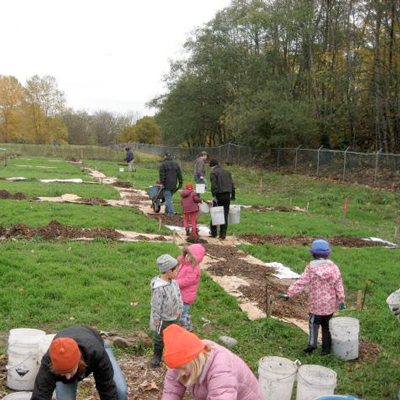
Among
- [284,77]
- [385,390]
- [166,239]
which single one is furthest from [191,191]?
[284,77]

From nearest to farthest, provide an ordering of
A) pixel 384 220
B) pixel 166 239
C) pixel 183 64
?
pixel 166 239 < pixel 384 220 < pixel 183 64

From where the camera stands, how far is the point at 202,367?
9.82ft

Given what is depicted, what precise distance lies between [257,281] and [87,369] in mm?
5714

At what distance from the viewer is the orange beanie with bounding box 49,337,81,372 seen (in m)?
3.47

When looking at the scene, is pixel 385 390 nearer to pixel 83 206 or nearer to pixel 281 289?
pixel 281 289

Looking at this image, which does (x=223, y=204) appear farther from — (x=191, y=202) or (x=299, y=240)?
(x=299, y=240)

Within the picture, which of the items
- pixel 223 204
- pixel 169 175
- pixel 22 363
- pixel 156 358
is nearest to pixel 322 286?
pixel 156 358

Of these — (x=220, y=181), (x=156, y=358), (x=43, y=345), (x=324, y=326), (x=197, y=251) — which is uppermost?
(x=220, y=181)

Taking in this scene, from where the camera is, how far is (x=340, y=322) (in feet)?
20.6

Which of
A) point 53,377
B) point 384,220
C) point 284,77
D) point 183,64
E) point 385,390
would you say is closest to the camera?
point 53,377

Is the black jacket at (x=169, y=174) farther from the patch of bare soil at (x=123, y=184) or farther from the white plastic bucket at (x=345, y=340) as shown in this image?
the white plastic bucket at (x=345, y=340)

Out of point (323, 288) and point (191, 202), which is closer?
point (323, 288)

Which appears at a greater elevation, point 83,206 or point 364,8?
point 364,8

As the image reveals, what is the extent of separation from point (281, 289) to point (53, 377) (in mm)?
5726
